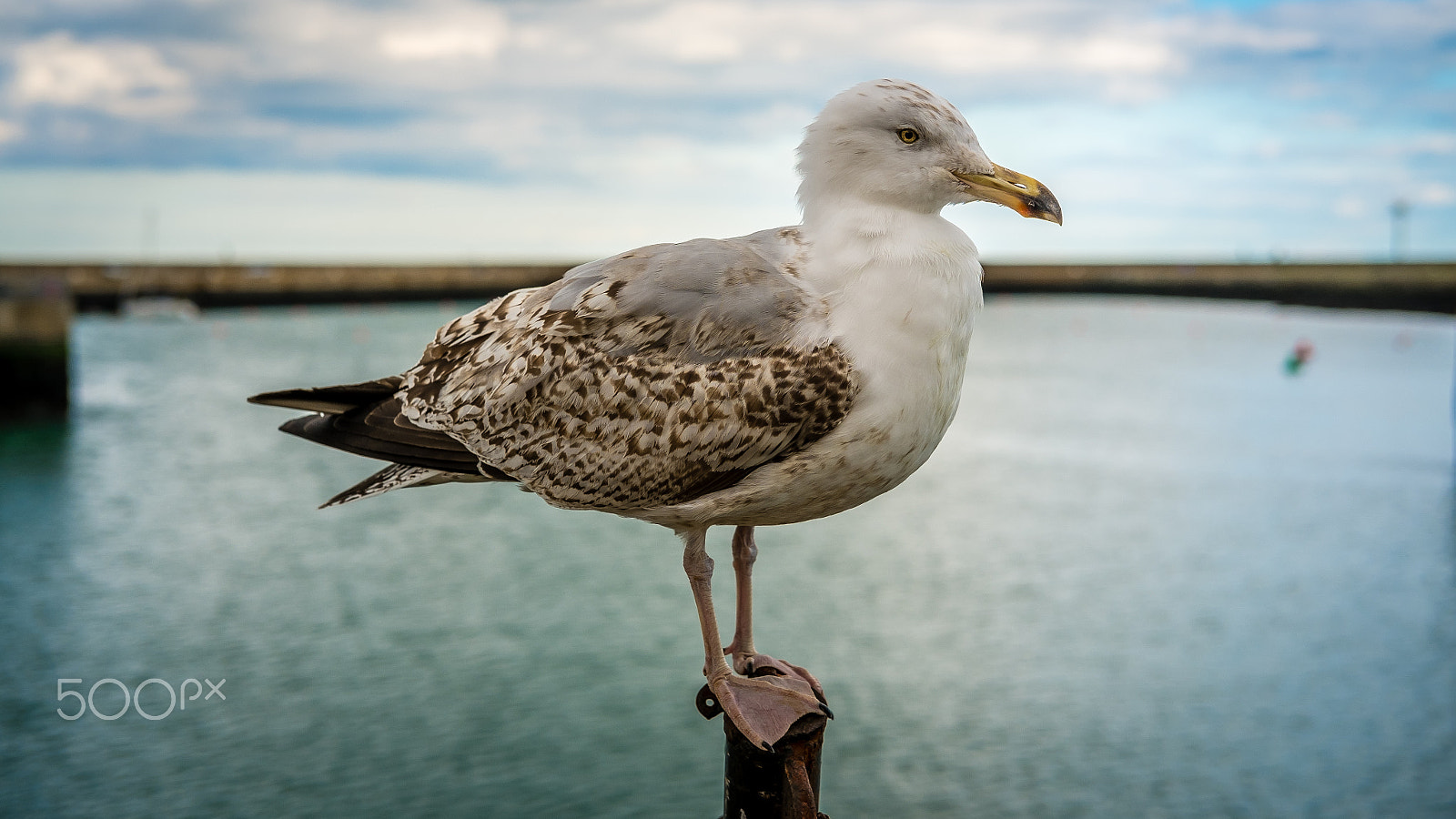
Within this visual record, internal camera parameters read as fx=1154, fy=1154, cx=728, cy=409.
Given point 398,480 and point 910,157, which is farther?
point 398,480

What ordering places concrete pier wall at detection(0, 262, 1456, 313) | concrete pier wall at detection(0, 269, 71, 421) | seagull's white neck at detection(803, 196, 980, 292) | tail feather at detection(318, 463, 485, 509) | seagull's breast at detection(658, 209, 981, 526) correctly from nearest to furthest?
seagull's breast at detection(658, 209, 981, 526) < seagull's white neck at detection(803, 196, 980, 292) < tail feather at detection(318, 463, 485, 509) < concrete pier wall at detection(0, 269, 71, 421) < concrete pier wall at detection(0, 262, 1456, 313)

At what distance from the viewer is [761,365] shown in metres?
3.54

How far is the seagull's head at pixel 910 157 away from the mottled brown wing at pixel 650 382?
1.21ft

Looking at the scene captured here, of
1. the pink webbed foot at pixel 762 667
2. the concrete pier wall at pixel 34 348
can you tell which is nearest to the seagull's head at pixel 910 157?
the pink webbed foot at pixel 762 667

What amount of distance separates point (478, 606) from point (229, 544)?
7.23 metres

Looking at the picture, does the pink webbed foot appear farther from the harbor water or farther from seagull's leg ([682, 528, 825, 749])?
the harbor water

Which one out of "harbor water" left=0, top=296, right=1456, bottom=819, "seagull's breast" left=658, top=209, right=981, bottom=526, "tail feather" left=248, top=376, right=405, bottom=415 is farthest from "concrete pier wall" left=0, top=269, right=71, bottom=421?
"seagull's breast" left=658, top=209, right=981, bottom=526

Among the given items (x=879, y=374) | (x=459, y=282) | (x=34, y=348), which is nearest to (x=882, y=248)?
(x=879, y=374)

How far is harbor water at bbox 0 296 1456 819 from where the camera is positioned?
15867 millimetres

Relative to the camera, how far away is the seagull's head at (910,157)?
3.62 m

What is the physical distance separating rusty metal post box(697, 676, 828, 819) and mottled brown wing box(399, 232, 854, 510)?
0.98m

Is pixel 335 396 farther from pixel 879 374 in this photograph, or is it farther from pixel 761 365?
pixel 879 374

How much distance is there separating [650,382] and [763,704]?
49.1 inches

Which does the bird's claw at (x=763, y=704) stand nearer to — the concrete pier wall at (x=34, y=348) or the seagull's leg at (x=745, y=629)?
the seagull's leg at (x=745, y=629)
